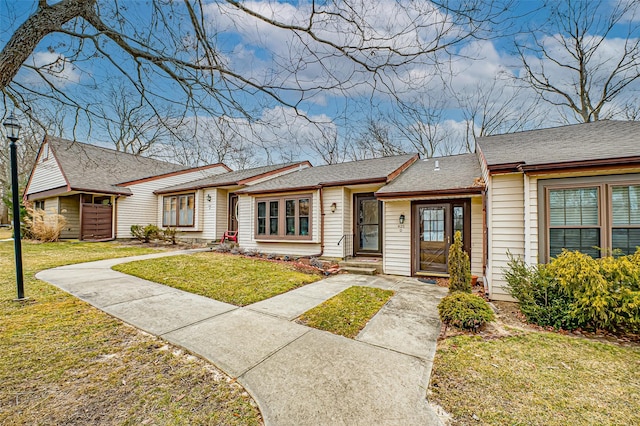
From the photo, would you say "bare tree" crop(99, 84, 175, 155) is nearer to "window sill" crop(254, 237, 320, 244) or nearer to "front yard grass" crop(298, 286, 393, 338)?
"front yard grass" crop(298, 286, 393, 338)

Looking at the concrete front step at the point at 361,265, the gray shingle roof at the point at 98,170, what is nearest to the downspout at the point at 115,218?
the gray shingle roof at the point at 98,170

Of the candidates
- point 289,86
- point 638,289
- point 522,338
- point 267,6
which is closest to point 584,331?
point 638,289

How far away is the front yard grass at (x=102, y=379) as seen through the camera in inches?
82.4

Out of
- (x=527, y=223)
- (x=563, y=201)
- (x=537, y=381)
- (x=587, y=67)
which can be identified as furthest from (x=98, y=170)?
(x=587, y=67)

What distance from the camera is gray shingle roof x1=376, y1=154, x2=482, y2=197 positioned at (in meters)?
7.14

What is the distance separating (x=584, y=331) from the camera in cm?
394

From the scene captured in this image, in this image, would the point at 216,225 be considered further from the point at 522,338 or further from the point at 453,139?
the point at 453,139

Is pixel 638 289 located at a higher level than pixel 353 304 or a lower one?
higher

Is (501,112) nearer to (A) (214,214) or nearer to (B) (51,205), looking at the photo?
(A) (214,214)

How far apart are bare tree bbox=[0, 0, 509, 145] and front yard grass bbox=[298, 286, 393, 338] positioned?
3142 mm

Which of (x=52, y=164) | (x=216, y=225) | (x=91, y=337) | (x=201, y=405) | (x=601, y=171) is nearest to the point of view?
(x=201, y=405)

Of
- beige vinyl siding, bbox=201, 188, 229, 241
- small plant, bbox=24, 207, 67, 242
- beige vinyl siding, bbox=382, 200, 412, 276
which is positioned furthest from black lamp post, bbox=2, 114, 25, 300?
small plant, bbox=24, 207, 67, 242

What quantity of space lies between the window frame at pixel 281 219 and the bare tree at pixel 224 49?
6305mm

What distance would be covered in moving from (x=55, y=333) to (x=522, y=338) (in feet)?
19.9
